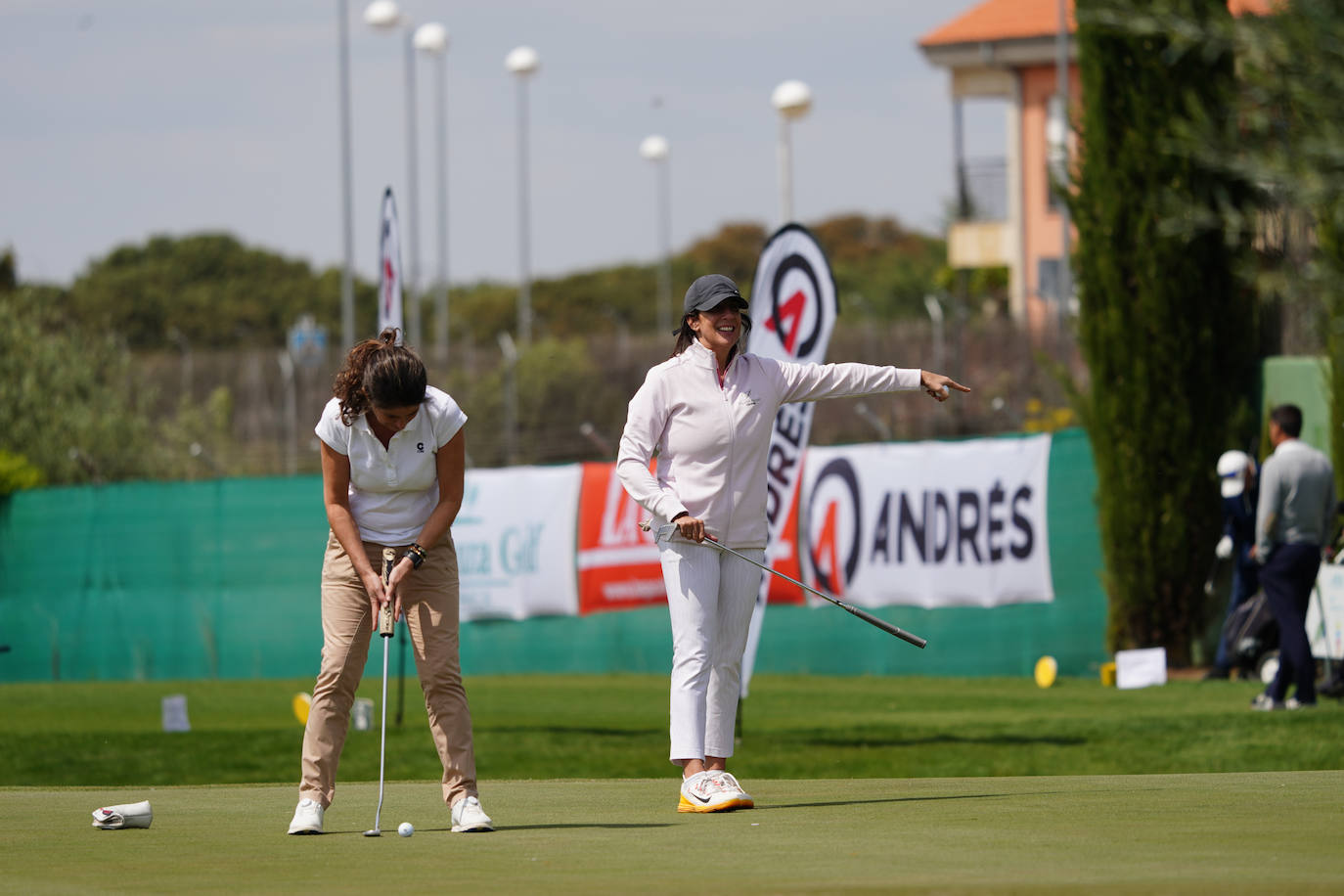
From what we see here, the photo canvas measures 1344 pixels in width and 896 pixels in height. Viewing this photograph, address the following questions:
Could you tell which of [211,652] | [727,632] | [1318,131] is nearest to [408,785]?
[727,632]

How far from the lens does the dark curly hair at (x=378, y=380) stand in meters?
7.18

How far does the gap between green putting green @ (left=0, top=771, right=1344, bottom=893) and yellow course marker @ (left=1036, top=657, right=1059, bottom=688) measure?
24.9ft

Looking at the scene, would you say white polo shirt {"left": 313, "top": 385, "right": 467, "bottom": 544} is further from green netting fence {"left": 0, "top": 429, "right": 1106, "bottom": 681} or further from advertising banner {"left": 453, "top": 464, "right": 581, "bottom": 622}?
advertising banner {"left": 453, "top": 464, "right": 581, "bottom": 622}

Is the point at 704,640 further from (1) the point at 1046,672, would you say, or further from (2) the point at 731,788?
(1) the point at 1046,672

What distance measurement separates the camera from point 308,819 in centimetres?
724

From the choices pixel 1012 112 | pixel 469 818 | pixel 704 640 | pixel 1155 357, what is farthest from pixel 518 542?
pixel 1012 112

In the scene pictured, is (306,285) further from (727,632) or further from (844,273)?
(727,632)

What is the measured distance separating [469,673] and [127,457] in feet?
36.1

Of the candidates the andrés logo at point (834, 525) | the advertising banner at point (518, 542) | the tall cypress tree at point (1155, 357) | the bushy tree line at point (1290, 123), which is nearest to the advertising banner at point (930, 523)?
the andrés logo at point (834, 525)

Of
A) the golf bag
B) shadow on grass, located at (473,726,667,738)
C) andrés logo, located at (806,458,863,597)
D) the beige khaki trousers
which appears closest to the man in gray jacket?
the golf bag

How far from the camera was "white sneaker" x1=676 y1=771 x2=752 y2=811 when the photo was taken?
302 inches

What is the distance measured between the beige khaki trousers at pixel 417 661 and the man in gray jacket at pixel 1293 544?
7.14 meters

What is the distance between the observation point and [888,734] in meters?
13.2

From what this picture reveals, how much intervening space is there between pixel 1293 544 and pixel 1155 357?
436 centimetres
